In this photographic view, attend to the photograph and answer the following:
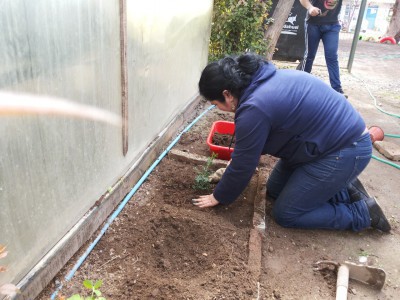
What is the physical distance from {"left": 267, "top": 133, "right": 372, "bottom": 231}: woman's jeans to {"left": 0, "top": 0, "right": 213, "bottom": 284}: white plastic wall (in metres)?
1.34

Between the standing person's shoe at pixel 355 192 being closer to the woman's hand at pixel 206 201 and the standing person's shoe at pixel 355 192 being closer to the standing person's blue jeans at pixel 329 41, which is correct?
the woman's hand at pixel 206 201

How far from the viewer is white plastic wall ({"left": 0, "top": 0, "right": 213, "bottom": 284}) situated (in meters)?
1.54

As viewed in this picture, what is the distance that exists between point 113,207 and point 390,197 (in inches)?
97.3

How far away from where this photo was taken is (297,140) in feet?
8.04

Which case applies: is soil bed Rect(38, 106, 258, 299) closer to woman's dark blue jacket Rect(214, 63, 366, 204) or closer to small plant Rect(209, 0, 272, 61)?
woman's dark blue jacket Rect(214, 63, 366, 204)

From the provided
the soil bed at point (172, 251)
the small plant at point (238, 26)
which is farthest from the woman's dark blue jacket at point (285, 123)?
the small plant at point (238, 26)

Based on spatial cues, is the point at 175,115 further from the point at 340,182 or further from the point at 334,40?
the point at 334,40

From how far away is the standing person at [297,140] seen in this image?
2230mm

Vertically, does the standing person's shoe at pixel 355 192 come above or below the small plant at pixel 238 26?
below

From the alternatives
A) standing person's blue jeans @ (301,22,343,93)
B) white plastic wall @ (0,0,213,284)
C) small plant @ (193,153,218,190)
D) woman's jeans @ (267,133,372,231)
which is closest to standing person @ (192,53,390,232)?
woman's jeans @ (267,133,372,231)

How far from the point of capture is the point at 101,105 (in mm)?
2293

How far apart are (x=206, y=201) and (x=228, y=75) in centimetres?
103

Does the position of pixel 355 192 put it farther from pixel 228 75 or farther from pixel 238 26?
pixel 238 26

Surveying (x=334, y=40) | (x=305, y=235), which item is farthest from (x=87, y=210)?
(x=334, y=40)
